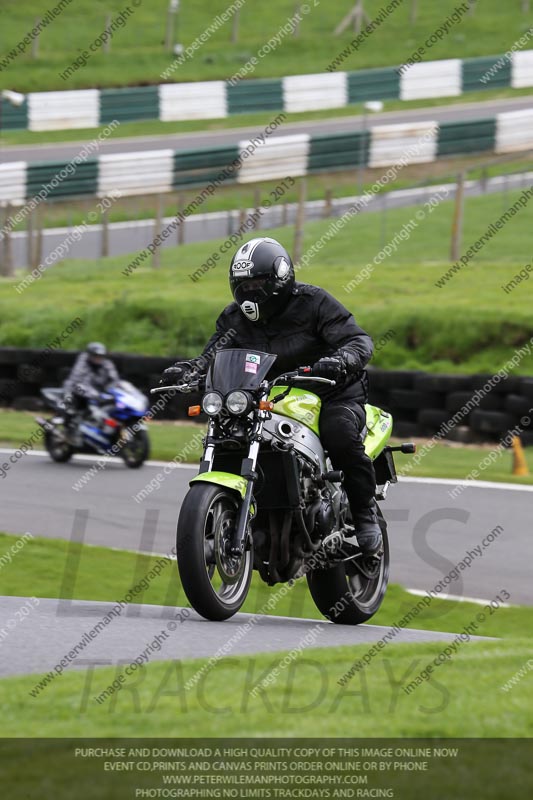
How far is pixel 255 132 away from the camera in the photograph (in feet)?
91.6

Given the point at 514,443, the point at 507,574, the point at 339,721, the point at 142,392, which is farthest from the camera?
the point at 142,392

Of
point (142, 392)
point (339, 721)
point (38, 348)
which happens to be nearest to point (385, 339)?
point (142, 392)

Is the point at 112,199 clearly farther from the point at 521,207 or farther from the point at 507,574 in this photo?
the point at 507,574

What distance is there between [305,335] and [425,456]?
788cm

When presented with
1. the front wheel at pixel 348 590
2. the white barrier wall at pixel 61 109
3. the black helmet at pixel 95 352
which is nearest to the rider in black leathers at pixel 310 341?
the front wheel at pixel 348 590

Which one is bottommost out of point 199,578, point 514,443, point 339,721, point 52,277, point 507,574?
point 52,277

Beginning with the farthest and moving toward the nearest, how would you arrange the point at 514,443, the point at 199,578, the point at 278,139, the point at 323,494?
the point at 278,139 < the point at 514,443 < the point at 323,494 < the point at 199,578

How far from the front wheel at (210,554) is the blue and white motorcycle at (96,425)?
324 inches

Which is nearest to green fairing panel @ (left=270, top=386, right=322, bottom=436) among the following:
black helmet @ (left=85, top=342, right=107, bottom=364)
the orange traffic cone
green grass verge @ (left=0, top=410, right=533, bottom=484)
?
green grass verge @ (left=0, top=410, right=533, bottom=484)

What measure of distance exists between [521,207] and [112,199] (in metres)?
6.42

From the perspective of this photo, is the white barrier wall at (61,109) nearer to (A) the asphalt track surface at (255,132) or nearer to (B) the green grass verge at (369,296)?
(A) the asphalt track surface at (255,132)

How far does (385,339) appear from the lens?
1661 cm

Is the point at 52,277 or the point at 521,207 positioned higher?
the point at 521,207

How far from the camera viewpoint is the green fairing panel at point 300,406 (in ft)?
21.3
